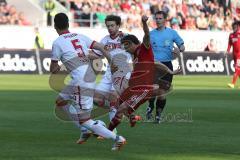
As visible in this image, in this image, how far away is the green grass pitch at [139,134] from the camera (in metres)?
11.9

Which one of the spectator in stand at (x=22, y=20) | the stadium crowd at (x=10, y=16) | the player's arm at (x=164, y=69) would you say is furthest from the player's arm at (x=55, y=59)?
the spectator in stand at (x=22, y=20)

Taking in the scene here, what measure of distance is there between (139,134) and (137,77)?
1.11 metres

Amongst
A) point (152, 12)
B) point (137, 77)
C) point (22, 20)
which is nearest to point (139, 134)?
point (137, 77)

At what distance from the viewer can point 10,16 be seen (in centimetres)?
4353

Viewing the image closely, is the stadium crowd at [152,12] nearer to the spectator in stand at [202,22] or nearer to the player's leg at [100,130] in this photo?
the spectator in stand at [202,22]

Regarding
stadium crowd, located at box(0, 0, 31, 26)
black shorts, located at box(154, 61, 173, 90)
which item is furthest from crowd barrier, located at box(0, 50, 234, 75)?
black shorts, located at box(154, 61, 173, 90)

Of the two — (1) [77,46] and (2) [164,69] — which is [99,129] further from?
(2) [164,69]

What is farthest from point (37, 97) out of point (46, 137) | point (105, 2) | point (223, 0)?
point (223, 0)

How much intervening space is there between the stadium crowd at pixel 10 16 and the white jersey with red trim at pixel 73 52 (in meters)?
30.6

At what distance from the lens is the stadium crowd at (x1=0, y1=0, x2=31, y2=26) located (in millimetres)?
43125

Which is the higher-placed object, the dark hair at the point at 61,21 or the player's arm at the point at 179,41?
the dark hair at the point at 61,21

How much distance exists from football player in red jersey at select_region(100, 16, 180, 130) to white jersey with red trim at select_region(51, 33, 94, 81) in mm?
994

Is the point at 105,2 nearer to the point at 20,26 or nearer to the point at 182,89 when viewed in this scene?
the point at 20,26

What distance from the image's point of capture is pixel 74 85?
1287cm
